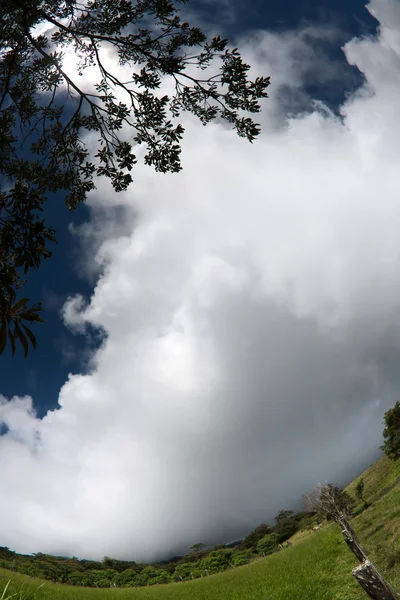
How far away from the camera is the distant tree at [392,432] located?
39.3 metres

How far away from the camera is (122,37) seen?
6422 millimetres

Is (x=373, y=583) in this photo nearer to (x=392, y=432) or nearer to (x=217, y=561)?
(x=392, y=432)

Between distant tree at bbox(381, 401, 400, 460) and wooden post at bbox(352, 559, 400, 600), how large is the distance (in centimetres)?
4163

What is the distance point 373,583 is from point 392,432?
43189 mm

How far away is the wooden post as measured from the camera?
17.4ft

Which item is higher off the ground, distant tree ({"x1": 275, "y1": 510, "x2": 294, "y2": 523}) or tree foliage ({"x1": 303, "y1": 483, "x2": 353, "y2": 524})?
tree foliage ({"x1": 303, "y1": 483, "x2": 353, "y2": 524})

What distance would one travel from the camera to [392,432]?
40.2 metres

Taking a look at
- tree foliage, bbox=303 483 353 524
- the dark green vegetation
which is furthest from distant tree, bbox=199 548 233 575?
tree foliage, bbox=303 483 353 524

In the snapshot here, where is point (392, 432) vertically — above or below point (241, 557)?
above

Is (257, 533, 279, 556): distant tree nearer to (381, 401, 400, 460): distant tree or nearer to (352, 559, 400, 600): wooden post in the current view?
(381, 401, 400, 460): distant tree

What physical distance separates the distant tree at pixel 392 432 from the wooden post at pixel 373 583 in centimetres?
4163

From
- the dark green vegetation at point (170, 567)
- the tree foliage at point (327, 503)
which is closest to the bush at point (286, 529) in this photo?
the dark green vegetation at point (170, 567)

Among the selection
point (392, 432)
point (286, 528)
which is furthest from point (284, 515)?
point (392, 432)

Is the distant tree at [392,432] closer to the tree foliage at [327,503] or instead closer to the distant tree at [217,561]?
the tree foliage at [327,503]
